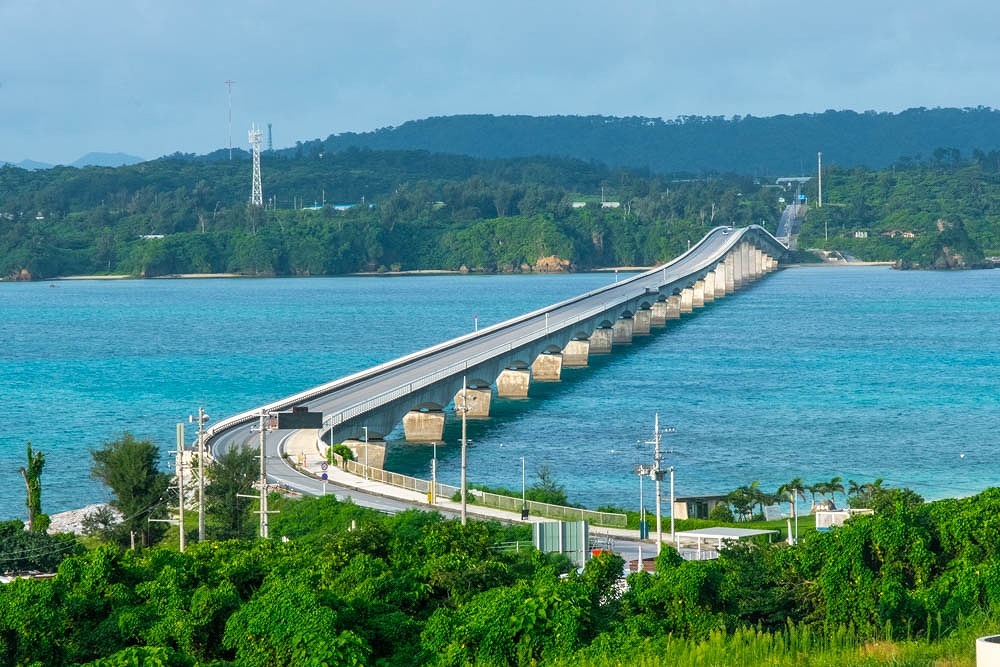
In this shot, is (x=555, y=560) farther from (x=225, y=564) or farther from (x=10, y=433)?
(x=10, y=433)

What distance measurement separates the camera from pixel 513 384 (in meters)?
89.8

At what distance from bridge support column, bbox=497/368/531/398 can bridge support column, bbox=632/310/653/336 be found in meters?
41.5

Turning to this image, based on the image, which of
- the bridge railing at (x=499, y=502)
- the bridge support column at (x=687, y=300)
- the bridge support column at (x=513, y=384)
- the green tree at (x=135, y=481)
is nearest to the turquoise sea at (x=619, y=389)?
the bridge support column at (x=513, y=384)

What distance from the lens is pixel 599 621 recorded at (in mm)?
23812

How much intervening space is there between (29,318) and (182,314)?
14.9 meters

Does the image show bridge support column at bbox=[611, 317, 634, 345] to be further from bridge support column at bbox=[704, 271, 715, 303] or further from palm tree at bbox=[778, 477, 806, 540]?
palm tree at bbox=[778, 477, 806, 540]

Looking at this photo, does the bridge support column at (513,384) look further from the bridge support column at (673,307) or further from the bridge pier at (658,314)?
the bridge support column at (673,307)

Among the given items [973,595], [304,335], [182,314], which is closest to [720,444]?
[973,595]

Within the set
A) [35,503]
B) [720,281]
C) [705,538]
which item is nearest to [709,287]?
[720,281]

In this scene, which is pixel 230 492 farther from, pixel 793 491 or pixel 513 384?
pixel 513 384

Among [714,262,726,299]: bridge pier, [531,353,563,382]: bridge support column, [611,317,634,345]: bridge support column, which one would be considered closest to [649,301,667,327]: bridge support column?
[611,317,634,345]: bridge support column

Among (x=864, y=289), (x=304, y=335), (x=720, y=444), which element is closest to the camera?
(x=720, y=444)

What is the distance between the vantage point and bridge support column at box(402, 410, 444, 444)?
235ft

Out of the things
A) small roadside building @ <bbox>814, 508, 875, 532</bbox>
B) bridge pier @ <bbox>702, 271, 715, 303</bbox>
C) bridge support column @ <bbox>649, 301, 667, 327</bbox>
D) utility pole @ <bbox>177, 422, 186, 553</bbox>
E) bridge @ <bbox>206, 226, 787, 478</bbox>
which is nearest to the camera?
utility pole @ <bbox>177, 422, 186, 553</bbox>
